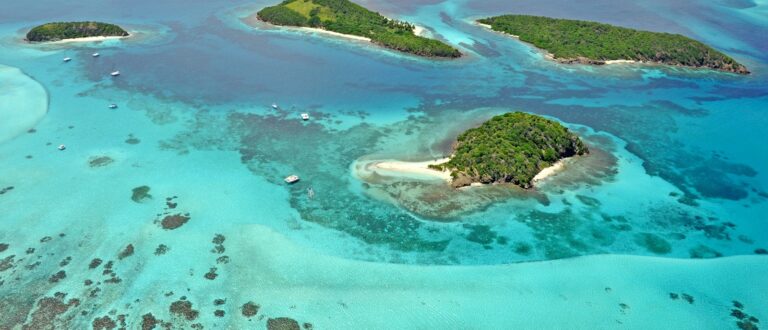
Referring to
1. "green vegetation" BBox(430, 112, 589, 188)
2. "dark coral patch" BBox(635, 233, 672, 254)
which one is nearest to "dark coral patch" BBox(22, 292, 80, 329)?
"green vegetation" BBox(430, 112, 589, 188)

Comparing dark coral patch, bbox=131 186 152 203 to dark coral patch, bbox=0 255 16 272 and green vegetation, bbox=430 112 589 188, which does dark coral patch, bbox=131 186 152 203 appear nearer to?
dark coral patch, bbox=0 255 16 272

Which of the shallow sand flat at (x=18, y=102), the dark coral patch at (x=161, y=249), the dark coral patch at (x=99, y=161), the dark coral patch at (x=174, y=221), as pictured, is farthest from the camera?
the shallow sand flat at (x=18, y=102)

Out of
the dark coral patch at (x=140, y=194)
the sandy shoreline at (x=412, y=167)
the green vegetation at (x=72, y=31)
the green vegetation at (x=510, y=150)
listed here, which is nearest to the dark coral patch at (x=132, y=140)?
the dark coral patch at (x=140, y=194)

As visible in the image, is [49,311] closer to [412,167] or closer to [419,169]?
[412,167]

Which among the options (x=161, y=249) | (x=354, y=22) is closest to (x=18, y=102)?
(x=161, y=249)

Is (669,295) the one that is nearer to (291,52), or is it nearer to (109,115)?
(109,115)

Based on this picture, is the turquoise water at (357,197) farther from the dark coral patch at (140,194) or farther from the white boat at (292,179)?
the white boat at (292,179)
